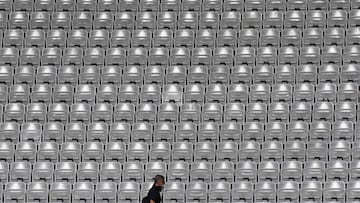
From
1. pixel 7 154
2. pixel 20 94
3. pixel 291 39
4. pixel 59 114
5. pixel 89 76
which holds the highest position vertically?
pixel 291 39

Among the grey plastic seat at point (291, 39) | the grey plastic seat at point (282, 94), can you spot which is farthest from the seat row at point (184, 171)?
the grey plastic seat at point (291, 39)

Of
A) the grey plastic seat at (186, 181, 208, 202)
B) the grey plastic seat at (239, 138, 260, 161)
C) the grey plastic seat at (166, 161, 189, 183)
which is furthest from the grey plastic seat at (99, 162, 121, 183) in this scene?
the grey plastic seat at (239, 138, 260, 161)

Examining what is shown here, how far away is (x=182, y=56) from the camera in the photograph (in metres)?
11.6

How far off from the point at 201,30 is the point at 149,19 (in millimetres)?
682

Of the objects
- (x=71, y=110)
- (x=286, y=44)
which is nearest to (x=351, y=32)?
(x=286, y=44)

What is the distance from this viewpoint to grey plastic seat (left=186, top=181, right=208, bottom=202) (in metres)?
10.4

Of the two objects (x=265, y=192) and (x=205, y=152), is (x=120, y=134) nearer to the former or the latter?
(x=205, y=152)

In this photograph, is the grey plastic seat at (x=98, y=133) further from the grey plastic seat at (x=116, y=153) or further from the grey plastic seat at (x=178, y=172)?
the grey plastic seat at (x=178, y=172)

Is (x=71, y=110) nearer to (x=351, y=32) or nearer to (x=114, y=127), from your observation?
(x=114, y=127)

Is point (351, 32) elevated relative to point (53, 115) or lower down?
elevated

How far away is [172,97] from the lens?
36.8 ft

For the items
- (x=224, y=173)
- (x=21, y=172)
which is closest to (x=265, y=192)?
Result: (x=224, y=173)

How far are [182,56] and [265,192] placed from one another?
2.18 m

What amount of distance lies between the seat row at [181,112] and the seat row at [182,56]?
0.70 metres
